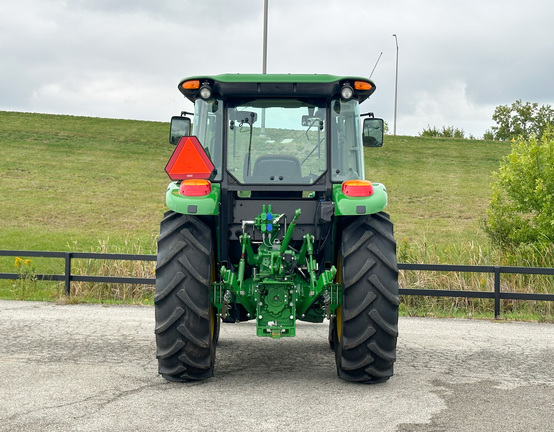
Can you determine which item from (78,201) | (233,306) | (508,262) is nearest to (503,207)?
(508,262)

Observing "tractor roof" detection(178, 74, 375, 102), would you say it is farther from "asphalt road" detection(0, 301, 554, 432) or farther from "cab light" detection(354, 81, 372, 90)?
"asphalt road" detection(0, 301, 554, 432)

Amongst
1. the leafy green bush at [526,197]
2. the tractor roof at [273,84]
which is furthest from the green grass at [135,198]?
the tractor roof at [273,84]

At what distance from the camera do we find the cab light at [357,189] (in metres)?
6.31

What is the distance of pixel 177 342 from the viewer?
615 cm

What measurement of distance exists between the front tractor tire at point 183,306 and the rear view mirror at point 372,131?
197 centimetres

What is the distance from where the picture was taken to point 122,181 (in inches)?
1357

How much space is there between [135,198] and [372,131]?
993 inches

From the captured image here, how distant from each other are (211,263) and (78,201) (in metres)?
24.8

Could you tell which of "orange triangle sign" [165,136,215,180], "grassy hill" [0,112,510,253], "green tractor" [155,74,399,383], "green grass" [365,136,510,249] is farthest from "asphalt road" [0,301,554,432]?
"green grass" [365,136,510,249]

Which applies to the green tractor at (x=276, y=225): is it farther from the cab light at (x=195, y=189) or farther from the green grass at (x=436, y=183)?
the green grass at (x=436, y=183)

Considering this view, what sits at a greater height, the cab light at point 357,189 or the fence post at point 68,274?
the cab light at point 357,189

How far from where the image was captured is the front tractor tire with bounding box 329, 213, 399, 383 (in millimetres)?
6164

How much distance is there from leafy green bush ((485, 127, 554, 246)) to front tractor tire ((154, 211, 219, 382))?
12.1 metres

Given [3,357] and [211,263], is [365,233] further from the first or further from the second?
[3,357]
